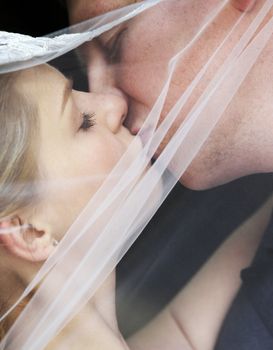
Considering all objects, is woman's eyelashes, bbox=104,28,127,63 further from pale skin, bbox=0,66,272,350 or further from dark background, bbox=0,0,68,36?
dark background, bbox=0,0,68,36

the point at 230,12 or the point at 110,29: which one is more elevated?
the point at 230,12

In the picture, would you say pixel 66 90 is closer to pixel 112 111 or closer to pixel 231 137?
pixel 112 111

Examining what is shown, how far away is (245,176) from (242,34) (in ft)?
0.82

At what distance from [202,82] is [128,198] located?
0.24 metres

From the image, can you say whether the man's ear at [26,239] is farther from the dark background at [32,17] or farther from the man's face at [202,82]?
the dark background at [32,17]

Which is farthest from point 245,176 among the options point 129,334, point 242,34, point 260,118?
point 129,334

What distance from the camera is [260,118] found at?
995mm

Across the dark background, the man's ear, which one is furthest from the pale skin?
the dark background

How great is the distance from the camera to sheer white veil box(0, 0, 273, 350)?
3.01 feet

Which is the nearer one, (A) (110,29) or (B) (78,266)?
(B) (78,266)

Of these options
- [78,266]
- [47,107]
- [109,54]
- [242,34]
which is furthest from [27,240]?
[242,34]

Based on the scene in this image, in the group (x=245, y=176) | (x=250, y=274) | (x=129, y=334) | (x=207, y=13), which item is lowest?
(x=129, y=334)

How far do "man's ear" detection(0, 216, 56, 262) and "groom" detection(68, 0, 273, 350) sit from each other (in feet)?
0.79

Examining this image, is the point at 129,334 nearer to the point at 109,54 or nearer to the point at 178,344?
the point at 178,344
